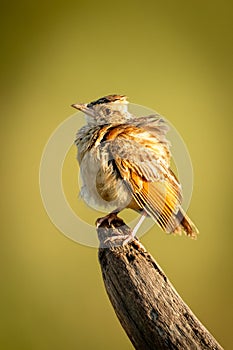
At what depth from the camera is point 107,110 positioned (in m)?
1.23

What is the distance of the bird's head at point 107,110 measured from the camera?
1.23m

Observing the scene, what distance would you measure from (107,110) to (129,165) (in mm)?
115

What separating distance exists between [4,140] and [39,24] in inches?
14.4

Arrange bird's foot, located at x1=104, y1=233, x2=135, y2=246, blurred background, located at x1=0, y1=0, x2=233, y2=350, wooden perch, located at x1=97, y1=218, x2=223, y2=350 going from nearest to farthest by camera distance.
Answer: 1. wooden perch, located at x1=97, y1=218, x2=223, y2=350
2. bird's foot, located at x1=104, y1=233, x2=135, y2=246
3. blurred background, located at x1=0, y1=0, x2=233, y2=350

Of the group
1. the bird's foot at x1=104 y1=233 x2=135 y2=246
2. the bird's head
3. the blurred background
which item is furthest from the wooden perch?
the blurred background

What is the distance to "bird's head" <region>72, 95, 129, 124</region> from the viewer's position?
48.4 inches

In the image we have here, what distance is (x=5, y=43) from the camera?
199 centimetres

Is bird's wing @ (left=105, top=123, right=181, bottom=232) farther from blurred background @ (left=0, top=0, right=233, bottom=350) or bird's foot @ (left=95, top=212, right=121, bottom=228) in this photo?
blurred background @ (left=0, top=0, right=233, bottom=350)

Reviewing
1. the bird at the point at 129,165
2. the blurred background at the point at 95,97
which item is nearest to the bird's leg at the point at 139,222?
the bird at the point at 129,165

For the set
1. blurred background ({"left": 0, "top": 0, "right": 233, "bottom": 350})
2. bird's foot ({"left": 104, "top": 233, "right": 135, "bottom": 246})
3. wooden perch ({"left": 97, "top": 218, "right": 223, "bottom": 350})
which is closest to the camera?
wooden perch ({"left": 97, "top": 218, "right": 223, "bottom": 350})

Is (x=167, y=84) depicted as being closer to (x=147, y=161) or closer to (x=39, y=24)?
(x=39, y=24)

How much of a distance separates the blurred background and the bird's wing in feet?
2.14

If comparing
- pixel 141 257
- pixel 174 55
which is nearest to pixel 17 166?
pixel 174 55

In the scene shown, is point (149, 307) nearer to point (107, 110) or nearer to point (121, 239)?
point (121, 239)
